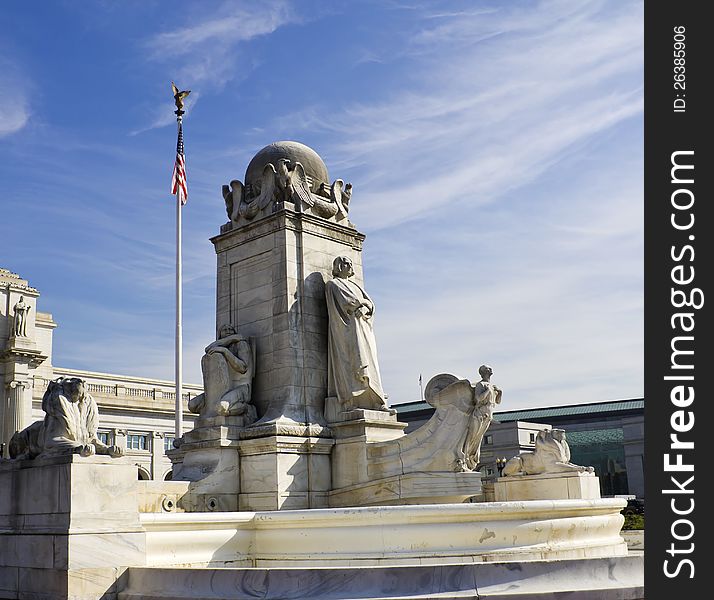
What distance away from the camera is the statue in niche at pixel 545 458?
602 inches

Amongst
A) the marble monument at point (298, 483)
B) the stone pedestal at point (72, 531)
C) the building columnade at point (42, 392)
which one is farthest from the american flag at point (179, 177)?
the building columnade at point (42, 392)

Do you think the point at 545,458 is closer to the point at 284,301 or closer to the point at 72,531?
the point at 284,301

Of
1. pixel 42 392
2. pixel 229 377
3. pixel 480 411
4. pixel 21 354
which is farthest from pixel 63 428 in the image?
pixel 42 392

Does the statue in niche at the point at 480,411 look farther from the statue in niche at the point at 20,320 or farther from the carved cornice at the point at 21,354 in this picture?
the statue in niche at the point at 20,320

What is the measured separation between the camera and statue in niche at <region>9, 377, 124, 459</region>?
10.7m

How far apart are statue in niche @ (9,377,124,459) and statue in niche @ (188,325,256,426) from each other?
3.63 meters

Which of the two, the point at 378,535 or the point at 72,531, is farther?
the point at 378,535

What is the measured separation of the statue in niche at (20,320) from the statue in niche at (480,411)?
5527 centimetres

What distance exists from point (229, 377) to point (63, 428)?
14.6ft

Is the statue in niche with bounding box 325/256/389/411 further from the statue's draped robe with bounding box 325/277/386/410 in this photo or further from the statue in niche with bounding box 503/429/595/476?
the statue in niche with bounding box 503/429/595/476

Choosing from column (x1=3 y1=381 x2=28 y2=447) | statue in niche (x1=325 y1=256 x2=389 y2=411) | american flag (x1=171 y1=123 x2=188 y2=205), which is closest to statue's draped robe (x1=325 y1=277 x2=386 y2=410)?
statue in niche (x1=325 y1=256 x2=389 y2=411)

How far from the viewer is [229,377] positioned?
1503 centimetres

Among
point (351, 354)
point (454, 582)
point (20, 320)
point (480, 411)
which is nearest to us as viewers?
point (454, 582)
